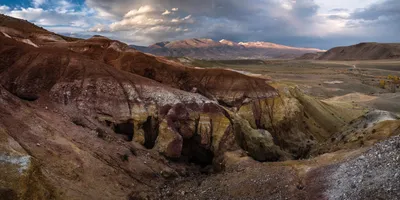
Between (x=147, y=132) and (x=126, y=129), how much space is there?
2206 mm

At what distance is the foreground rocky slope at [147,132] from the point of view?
22.8 metres

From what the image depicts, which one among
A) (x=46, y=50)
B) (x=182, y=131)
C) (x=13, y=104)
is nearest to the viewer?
(x=13, y=104)

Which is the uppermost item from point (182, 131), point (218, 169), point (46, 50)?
point (46, 50)

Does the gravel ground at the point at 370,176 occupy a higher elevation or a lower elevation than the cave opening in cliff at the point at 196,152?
higher

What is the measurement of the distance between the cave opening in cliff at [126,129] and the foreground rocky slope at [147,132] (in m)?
0.10

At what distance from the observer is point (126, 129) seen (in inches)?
1351

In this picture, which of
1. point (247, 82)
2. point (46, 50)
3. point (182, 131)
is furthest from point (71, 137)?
A: point (247, 82)

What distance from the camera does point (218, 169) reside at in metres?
32.5

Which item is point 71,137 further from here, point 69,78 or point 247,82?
point 247,82

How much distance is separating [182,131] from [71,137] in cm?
1175

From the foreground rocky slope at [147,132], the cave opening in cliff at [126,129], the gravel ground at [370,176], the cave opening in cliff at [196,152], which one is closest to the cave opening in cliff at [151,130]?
the foreground rocky slope at [147,132]

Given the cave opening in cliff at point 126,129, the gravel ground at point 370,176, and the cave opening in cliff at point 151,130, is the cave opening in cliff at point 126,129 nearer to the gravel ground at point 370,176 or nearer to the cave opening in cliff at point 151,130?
the cave opening in cliff at point 151,130

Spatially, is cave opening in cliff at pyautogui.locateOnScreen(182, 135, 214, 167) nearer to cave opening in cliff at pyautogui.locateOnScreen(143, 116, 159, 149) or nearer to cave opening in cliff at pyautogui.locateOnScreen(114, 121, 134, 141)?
cave opening in cliff at pyautogui.locateOnScreen(143, 116, 159, 149)

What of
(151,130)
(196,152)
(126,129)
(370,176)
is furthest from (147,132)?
(370,176)
